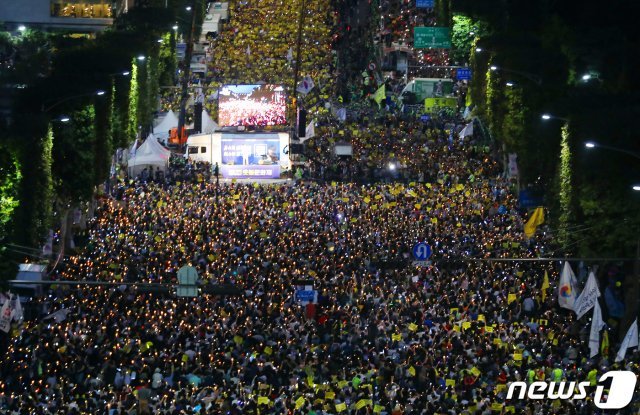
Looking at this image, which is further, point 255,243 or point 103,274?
point 255,243

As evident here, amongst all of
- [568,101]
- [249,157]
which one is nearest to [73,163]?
[249,157]

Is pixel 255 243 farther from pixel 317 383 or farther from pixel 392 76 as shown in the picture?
pixel 392 76

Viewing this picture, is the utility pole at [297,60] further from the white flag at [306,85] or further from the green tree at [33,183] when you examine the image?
the green tree at [33,183]

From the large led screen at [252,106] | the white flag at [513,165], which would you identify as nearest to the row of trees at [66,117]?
the large led screen at [252,106]

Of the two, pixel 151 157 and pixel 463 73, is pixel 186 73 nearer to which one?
pixel 463 73

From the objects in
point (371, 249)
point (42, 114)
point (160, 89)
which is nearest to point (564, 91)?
point (371, 249)
